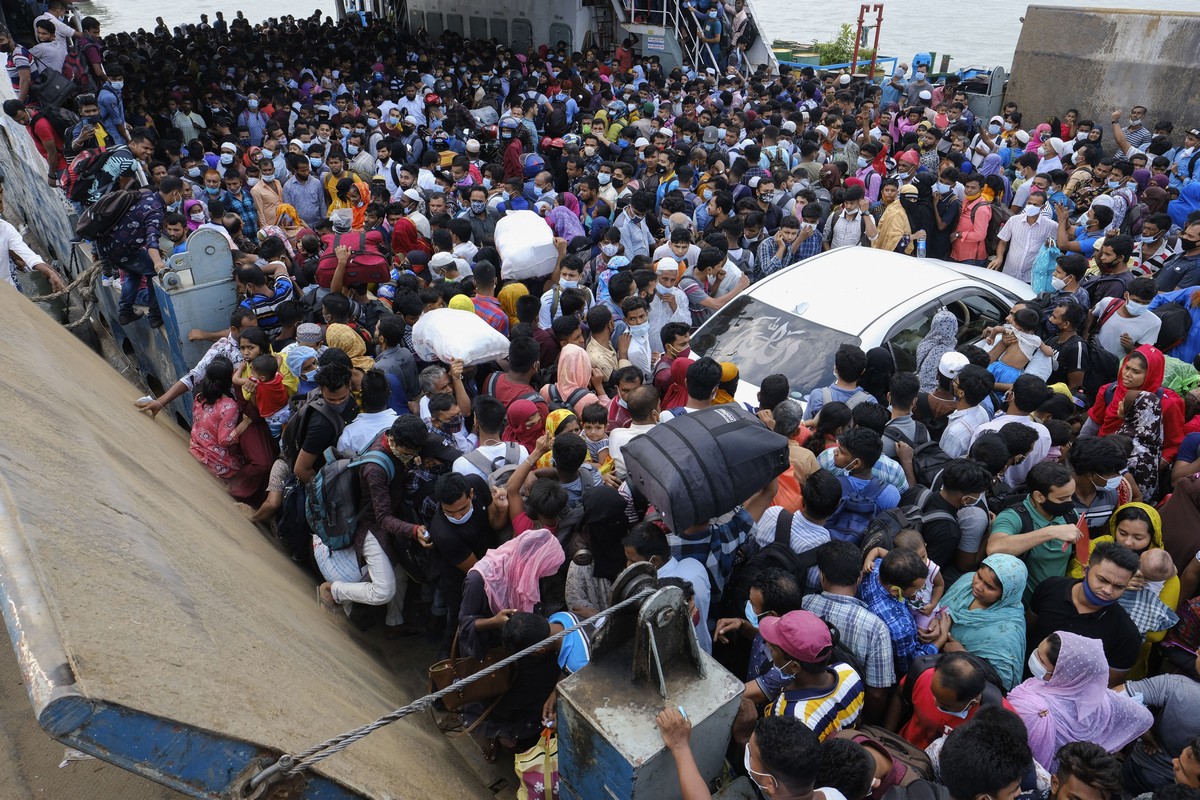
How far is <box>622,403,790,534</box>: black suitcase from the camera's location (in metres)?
3.23

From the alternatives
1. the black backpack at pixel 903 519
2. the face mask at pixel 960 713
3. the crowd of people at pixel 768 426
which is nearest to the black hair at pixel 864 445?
the crowd of people at pixel 768 426

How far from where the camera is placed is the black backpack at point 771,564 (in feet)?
11.4

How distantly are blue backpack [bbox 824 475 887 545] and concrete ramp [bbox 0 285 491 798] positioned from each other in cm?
200

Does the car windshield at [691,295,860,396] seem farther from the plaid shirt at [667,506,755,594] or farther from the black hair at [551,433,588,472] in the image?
the black hair at [551,433,588,472]

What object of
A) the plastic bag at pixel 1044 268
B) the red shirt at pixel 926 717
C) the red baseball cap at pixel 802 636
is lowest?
the red shirt at pixel 926 717

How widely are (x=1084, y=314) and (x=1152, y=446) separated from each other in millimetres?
1407

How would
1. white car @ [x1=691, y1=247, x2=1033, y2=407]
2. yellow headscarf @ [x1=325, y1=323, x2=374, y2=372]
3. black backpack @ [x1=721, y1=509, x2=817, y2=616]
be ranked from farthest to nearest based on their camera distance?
white car @ [x1=691, y1=247, x2=1033, y2=407] → yellow headscarf @ [x1=325, y1=323, x2=374, y2=372] → black backpack @ [x1=721, y1=509, x2=817, y2=616]

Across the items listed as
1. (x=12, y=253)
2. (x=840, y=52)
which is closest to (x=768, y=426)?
(x=12, y=253)

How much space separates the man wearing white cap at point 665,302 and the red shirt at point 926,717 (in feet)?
11.1

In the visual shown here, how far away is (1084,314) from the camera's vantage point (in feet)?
18.3

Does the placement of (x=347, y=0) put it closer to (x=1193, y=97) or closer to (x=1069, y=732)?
(x=1193, y=97)

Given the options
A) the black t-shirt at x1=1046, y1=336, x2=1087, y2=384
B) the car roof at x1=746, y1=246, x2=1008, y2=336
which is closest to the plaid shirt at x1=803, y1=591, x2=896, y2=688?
the car roof at x1=746, y1=246, x2=1008, y2=336

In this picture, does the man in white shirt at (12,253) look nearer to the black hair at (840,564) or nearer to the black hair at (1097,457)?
the black hair at (840,564)

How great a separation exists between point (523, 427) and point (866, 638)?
215 cm
